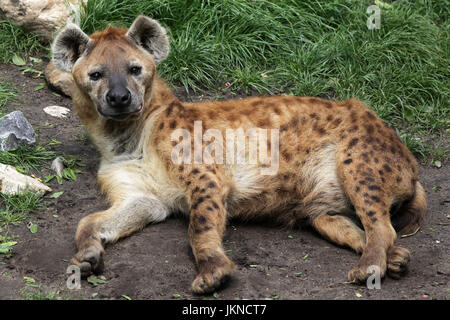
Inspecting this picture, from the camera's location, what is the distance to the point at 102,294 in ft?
11.3

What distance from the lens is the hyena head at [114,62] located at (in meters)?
4.08

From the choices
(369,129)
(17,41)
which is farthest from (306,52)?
(17,41)

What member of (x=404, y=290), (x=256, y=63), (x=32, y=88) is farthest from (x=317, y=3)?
(x=404, y=290)

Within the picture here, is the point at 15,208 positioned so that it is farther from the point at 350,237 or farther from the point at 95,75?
the point at 350,237

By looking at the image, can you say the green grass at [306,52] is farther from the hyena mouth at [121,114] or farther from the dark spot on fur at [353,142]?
the hyena mouth at [121,114]

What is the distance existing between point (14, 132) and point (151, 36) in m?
1.25

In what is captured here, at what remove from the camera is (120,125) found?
4395 millimetres

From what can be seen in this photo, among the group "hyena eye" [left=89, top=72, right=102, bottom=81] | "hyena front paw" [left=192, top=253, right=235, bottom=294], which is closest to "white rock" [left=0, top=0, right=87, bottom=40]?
"hyena eye" [left=89, top=72, right=102, bottom=81]

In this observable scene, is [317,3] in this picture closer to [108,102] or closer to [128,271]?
[108,102]

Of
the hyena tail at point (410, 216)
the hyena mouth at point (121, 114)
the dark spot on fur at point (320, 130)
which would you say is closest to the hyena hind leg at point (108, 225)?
the hyena mouth at point (121, 114)

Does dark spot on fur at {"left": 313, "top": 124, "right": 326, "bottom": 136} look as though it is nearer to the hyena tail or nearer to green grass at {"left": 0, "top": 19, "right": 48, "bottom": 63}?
the hyena tail

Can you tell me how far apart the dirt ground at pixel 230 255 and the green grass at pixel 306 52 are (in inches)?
52.8

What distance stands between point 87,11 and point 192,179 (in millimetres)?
2616

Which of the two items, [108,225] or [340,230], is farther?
[340,230]
